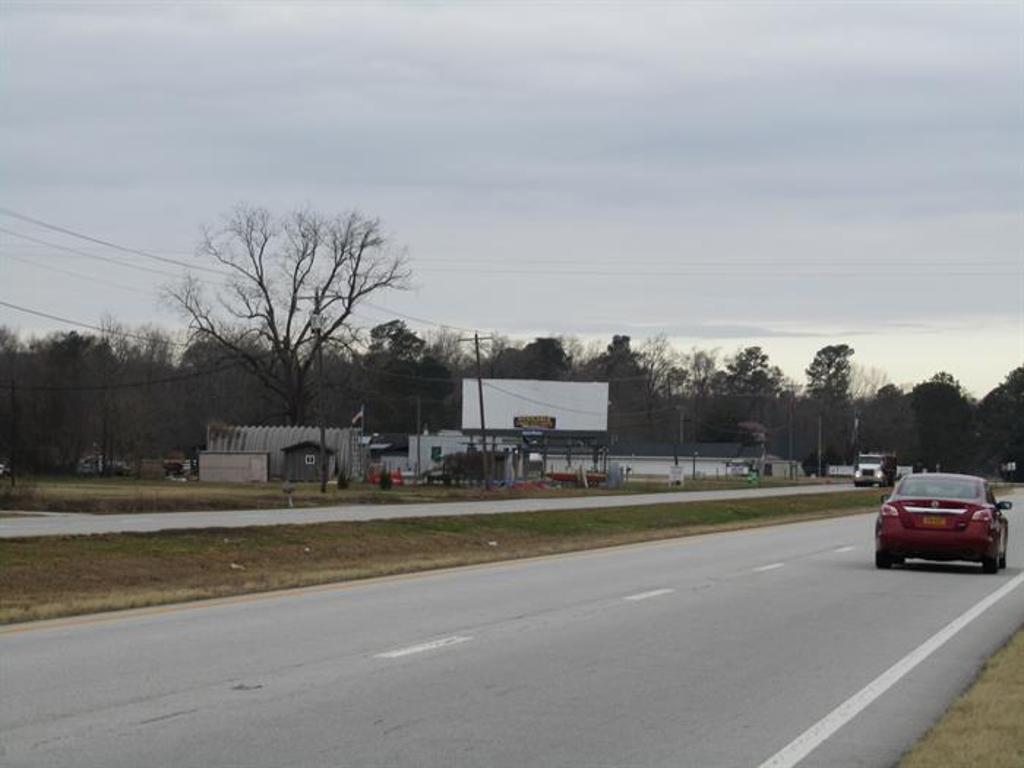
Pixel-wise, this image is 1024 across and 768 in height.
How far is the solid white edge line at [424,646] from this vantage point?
41.8 feet

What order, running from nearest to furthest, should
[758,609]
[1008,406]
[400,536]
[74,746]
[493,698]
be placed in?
1. [74,746]
2. [493,698]
3. [758,609]
4. [400,536]
5. [1008,406]

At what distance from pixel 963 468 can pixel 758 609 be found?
16679cm

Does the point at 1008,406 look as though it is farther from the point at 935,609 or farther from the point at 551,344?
the point at 935,609

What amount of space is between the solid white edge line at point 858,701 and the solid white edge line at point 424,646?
12.6 ft

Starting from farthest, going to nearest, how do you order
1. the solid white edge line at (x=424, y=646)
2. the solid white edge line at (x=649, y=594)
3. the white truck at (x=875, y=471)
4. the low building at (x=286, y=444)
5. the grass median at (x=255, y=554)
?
the white truck at (x=875, y=471), the low building at (x=286, y=444), the grass median at (x=255, y=554), the solid white edge line at (x=649, y=594), the solid white edge line at (x=424, y=646)

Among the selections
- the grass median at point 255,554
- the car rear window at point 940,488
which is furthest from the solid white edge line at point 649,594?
the car rear window at point 940,488

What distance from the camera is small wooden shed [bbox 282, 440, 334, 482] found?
309 ft

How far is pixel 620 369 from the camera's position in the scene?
19212 centimetres

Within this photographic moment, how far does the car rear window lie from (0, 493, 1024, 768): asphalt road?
3.37 metres

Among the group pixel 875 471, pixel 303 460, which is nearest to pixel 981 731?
pixel 303 460

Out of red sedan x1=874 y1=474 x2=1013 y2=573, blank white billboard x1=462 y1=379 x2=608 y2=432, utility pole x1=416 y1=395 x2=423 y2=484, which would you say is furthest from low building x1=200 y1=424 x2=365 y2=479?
red sedan x1=874 y1=474 x2=1013 y2=573

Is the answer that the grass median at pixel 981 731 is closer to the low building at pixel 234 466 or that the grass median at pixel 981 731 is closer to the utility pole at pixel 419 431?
the utility pole at pixel 419 431

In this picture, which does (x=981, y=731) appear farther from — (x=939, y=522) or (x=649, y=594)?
(x=939, y=522)

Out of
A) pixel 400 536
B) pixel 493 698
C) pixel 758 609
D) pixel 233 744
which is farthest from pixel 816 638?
pixel 400 536
